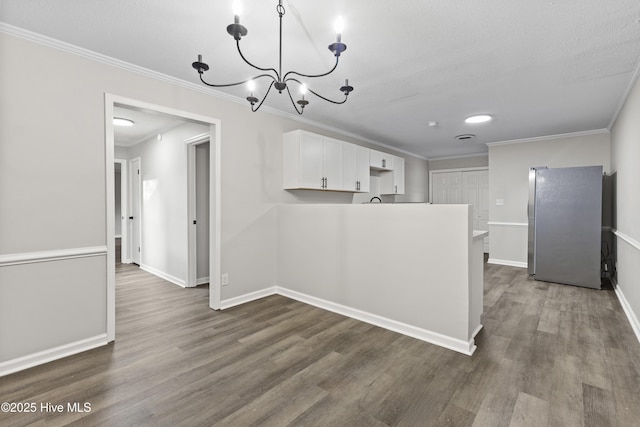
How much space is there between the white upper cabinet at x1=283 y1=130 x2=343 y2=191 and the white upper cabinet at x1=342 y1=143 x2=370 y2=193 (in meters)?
0.30

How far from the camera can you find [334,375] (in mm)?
2125

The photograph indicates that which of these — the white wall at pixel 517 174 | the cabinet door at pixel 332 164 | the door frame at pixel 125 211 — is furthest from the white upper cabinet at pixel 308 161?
the door frame at pixel 125 211

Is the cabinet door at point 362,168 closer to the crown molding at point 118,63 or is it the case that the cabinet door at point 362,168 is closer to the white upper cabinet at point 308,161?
the white upper cabinet at point 308,161

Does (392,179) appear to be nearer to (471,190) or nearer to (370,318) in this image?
(471,190)

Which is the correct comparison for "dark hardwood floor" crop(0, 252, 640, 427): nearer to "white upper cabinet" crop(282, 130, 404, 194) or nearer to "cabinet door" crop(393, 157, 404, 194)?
"white upper cabinet" crop(282, 130, 404, 194)

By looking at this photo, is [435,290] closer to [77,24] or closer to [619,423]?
[619,423]

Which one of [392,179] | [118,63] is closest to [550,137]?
[392,179]

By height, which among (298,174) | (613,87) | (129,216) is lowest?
(129,216)

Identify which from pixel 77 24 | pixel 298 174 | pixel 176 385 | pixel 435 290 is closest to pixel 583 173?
pixel 435 290

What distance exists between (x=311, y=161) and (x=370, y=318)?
2.13 metres

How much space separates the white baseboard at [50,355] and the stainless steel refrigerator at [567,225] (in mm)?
5611

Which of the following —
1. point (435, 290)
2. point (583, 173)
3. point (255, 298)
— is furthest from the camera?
point (583, 173)

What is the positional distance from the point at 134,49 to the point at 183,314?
256 centimetres

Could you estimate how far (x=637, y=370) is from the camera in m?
2.15
